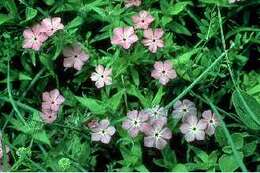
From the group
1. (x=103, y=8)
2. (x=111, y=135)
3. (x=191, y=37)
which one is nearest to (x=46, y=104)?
(x=111, y=135)

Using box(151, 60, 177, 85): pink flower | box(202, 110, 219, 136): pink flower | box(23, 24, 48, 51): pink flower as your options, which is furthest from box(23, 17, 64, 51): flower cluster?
box(202, 110, 219, 136): pink flower

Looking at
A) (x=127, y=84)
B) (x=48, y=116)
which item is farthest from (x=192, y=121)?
(x=48, y=116)

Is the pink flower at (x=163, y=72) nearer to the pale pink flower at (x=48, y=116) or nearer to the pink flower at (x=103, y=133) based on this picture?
the pink flower at (x=103, y=133)

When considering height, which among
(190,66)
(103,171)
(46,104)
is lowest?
(103,171)

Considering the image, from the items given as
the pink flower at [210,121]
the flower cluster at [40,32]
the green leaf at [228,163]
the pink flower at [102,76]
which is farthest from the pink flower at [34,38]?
the green leaf at [228,163]

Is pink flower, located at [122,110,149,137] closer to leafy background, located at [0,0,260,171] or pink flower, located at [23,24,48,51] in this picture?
leafy background, located at [0,0,260,171]

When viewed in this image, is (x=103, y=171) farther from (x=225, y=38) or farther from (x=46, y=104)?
(x=225, y=38)
